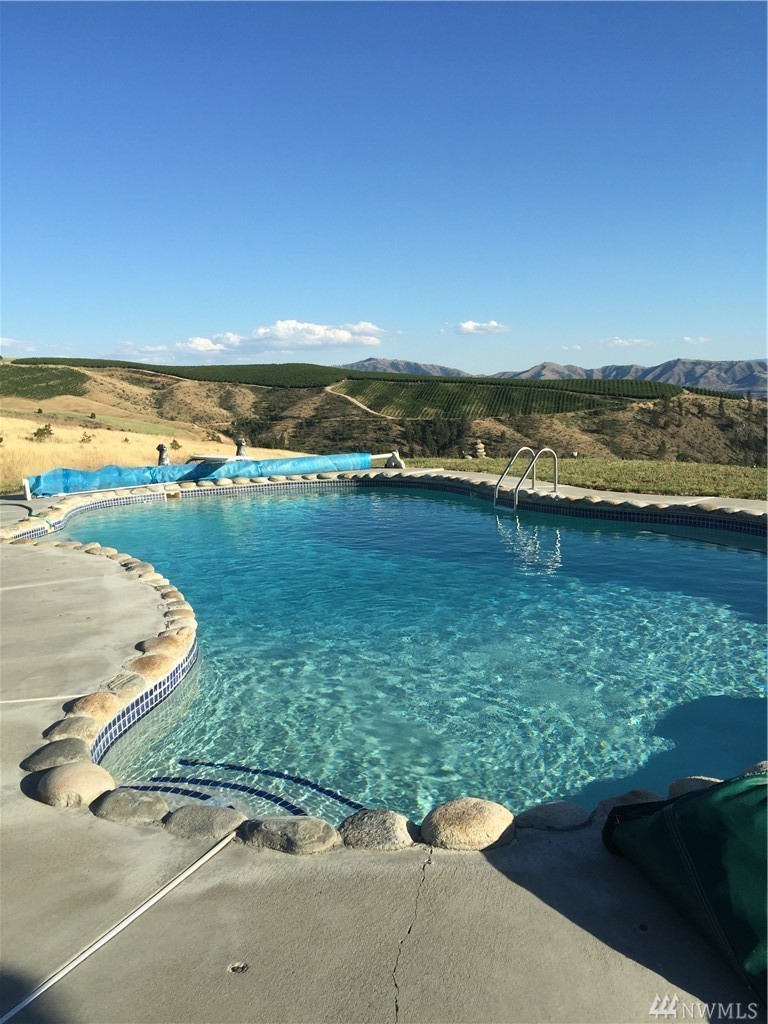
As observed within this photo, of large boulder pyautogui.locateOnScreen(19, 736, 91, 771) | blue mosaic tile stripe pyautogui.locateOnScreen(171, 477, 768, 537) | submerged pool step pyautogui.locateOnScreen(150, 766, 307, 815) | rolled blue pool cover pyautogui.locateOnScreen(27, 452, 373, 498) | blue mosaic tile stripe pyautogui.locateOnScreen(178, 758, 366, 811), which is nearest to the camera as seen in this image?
large boulder pyautogui.locateOnScreen(19, 736, 91, 771)

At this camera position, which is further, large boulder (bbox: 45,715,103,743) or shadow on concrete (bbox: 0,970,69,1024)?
large boulder (bbox: 45,715,103,743)

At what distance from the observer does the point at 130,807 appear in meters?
3.74

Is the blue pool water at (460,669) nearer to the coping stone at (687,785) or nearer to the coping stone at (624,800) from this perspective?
the coping stone at (687,785)

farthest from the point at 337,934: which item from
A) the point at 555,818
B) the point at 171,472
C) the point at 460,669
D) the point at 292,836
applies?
the point at 171,472

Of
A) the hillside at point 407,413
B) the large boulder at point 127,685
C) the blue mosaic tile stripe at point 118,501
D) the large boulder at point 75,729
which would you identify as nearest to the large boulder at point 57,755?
the large boulder at point 75,729

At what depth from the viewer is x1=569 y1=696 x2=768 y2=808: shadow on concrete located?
16.9ft

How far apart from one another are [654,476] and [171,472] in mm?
12056

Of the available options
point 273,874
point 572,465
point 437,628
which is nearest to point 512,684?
point 437,628

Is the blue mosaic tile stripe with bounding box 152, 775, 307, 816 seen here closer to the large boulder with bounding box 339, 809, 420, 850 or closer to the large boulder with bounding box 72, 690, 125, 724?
the large boulder with bounding box 72, 690, 125, 724

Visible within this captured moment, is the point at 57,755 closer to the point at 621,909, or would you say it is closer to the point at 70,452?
the point at 621,909

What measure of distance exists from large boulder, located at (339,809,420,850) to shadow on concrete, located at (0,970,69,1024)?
4.51ft

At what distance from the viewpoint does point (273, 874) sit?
10.5 feet

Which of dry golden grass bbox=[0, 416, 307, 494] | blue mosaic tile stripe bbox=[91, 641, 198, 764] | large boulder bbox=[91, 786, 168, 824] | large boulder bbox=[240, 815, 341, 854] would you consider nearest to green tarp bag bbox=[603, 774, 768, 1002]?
large boulder bbox=[240, 815, 341, 854]

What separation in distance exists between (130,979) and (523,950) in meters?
1.41
